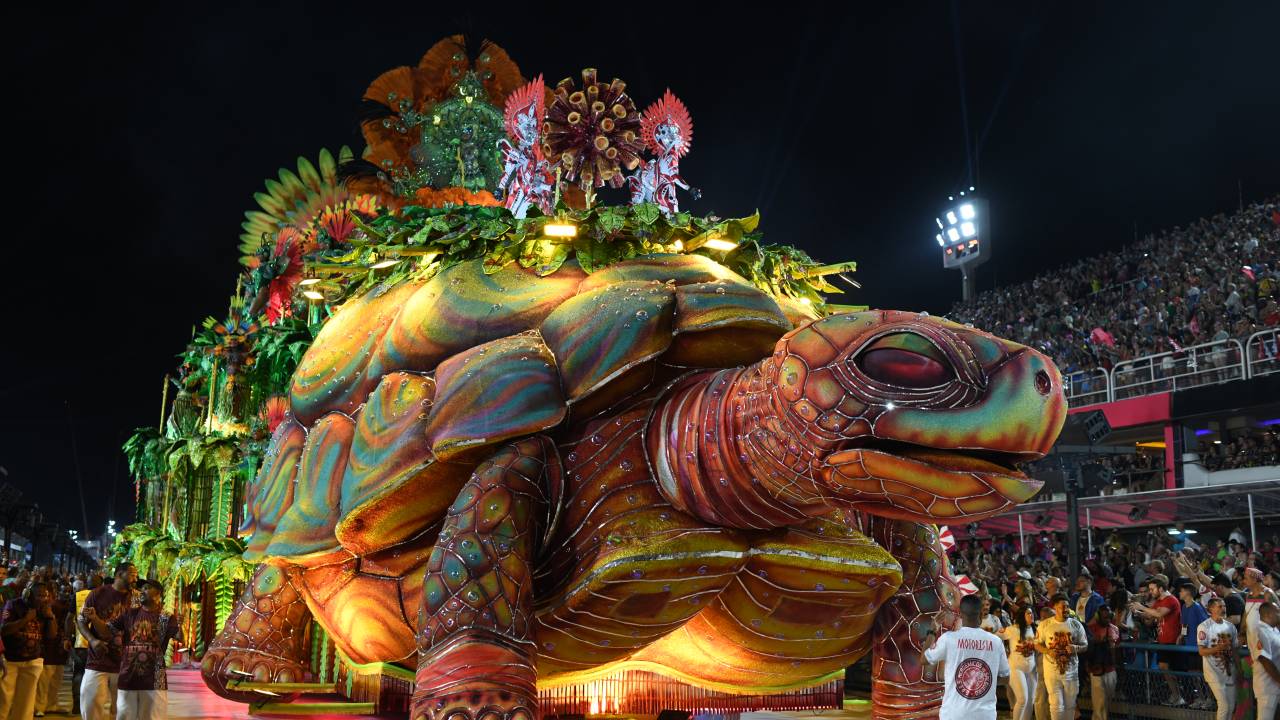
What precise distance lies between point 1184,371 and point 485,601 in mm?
17224

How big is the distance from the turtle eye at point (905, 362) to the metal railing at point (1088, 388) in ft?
54.9

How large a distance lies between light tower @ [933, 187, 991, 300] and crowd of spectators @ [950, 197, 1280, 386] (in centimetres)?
483

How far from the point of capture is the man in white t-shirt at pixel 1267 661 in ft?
23.4

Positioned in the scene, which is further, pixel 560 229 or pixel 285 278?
pixel 285 278

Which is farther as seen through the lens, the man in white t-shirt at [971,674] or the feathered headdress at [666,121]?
the man in white t-shirt at [971,674]

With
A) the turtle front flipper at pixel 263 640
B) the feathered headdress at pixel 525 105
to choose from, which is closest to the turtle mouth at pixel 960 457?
the feathered headdress at pixel 525 105

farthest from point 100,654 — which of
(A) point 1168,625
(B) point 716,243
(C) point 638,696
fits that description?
(A) point 1168,625

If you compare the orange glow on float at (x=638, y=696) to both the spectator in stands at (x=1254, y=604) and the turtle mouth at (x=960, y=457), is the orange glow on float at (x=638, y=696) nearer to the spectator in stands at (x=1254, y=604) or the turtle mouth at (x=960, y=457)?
the turtle mouth at (x=960, y=457)

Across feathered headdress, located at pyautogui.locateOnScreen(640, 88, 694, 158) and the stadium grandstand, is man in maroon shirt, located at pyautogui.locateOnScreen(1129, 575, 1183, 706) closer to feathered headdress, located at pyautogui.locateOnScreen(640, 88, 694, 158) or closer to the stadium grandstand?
the stadium grandstand

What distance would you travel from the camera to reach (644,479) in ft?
9.68

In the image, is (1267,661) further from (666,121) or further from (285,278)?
(285,278)

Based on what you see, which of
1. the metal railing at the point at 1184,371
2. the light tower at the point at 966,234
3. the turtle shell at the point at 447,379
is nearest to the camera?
the turtle shell at the point at 447,379

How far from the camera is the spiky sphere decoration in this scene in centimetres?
375

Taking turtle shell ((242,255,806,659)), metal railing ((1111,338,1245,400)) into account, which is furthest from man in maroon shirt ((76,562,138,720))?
metal railing ((1111,338,1245,400))
